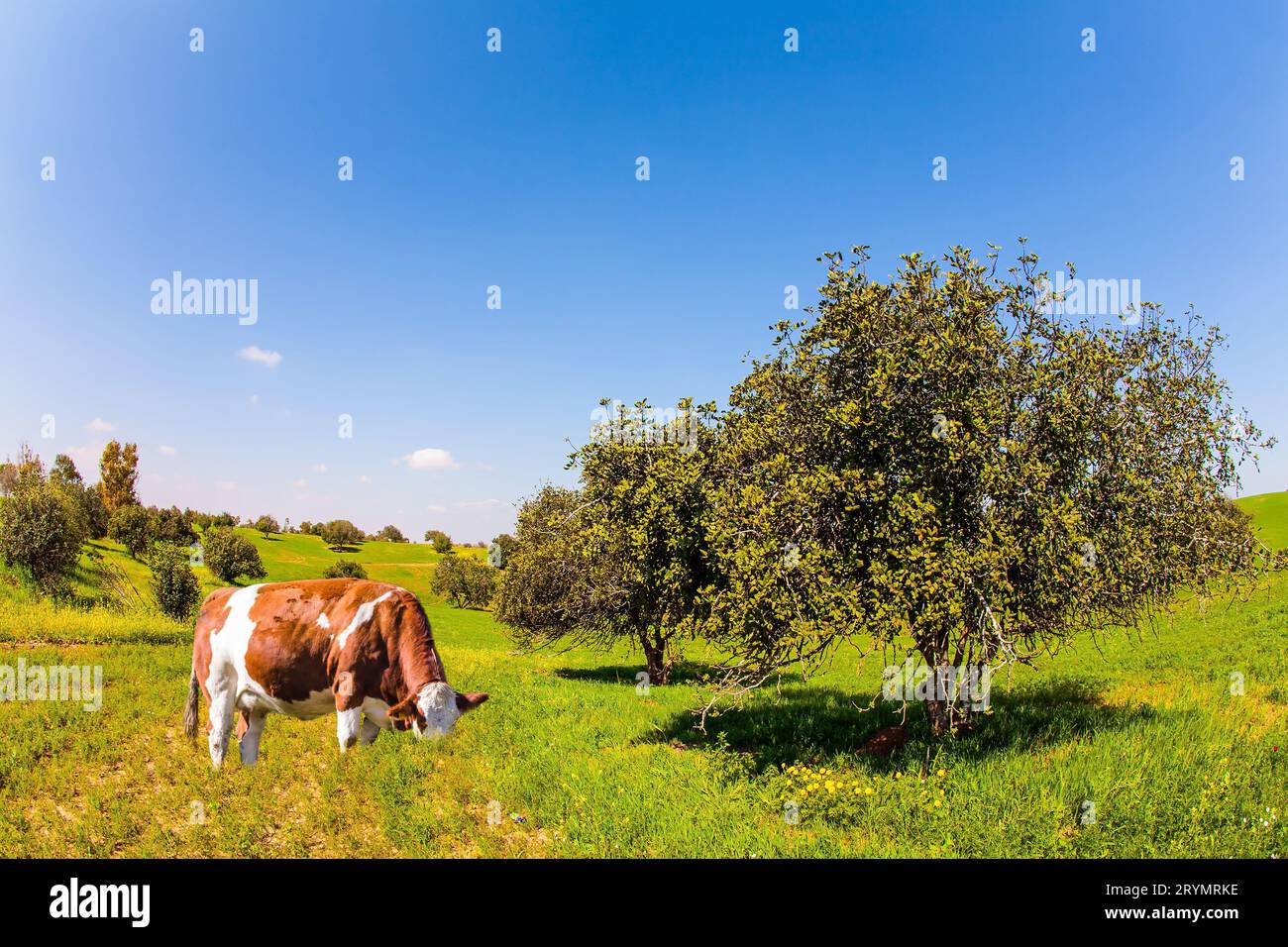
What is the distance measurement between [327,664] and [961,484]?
10.9 meters

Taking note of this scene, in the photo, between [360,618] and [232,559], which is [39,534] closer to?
[232,559]

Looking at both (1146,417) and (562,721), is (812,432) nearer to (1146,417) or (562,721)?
(1146,417)

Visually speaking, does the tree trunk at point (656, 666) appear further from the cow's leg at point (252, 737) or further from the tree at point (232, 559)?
the cow's leg at point (252, 737)

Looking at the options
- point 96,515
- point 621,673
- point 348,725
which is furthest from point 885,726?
point 96,515

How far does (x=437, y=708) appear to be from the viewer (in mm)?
7402

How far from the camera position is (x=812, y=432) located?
12.3 meters

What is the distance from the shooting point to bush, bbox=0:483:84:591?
1211 inches

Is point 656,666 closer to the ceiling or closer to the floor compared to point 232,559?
closer to the floor

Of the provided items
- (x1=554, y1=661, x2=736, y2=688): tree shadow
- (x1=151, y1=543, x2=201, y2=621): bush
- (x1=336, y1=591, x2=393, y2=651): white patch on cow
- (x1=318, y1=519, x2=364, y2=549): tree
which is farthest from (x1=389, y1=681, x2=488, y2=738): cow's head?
(x1=318, y1=519, x2=364, y2=549): tree

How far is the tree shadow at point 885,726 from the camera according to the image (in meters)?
12.5

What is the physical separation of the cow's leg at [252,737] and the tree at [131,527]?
1872 inches

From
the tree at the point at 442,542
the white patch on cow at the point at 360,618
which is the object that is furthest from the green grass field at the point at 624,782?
the tree at the point at 442,542

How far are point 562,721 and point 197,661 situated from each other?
7.26m
